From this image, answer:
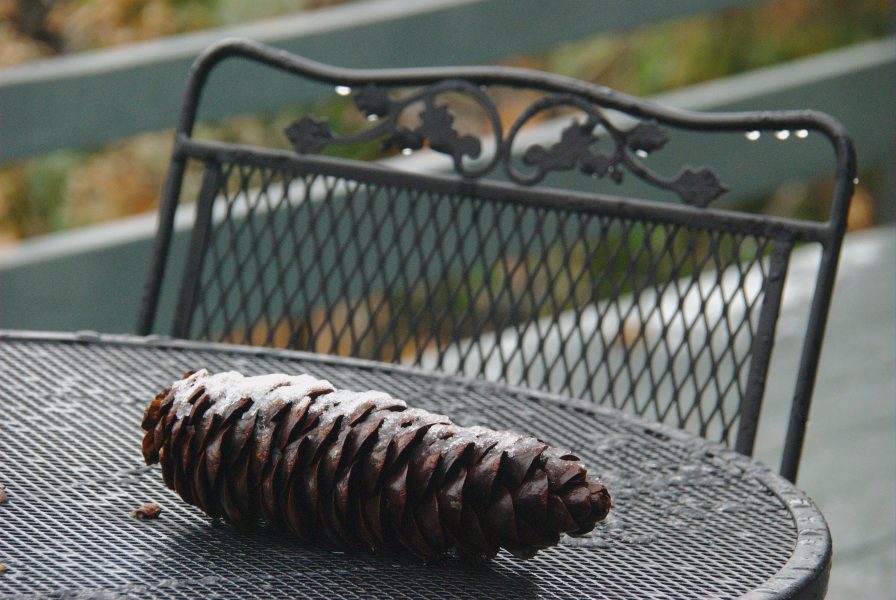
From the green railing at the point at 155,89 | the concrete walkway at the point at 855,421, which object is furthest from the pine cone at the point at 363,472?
the green railing at the point at 155,89

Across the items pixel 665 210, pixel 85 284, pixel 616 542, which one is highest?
pixel 665 210

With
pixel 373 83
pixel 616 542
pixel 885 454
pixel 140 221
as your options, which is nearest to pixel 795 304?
pixel 885 454

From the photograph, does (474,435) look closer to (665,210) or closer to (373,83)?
(665,210)

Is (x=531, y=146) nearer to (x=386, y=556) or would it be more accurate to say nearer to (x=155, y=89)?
(x=386, y=556)

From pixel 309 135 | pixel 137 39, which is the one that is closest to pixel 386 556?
pixel 309 135

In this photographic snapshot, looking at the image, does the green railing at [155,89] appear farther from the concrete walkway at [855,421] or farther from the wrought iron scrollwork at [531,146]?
the wrought iron scrollwork at [531,146]

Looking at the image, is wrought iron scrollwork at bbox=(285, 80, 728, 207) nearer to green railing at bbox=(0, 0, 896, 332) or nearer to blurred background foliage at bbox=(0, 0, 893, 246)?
green railing at bbox=(0, 0, 896, 332)
